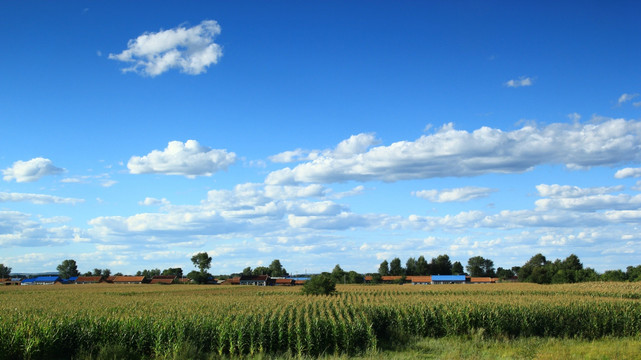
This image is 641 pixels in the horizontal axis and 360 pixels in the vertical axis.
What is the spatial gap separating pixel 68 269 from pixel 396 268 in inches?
5412

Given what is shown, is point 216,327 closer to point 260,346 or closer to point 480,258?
point 260,346

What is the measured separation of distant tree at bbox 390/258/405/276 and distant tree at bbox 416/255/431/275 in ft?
21.0

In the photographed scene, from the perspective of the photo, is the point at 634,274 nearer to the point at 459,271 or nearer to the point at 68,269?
the point at 459,271

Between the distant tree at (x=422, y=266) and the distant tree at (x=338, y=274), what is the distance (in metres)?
29.3

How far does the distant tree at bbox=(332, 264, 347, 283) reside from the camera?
5787 inches

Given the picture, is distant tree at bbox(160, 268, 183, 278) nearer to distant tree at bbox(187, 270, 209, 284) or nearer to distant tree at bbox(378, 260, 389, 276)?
distant tree at bbox(187, 270, 209, 284)

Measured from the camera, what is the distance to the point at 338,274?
153375 mm

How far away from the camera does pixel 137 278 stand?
5472 inches

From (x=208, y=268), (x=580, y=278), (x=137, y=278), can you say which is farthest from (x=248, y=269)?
(x=580, y=278)

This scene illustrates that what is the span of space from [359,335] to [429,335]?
577cm

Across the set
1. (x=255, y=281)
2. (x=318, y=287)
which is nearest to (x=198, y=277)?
(x=255, y=281)

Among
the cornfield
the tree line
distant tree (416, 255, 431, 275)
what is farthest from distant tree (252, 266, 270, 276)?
the cornfield

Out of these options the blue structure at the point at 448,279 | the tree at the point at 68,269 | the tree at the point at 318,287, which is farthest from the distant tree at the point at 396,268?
the tree at the point at 68,269

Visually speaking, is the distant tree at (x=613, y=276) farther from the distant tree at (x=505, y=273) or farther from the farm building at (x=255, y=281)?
the farm building at (x=255, y=281)
